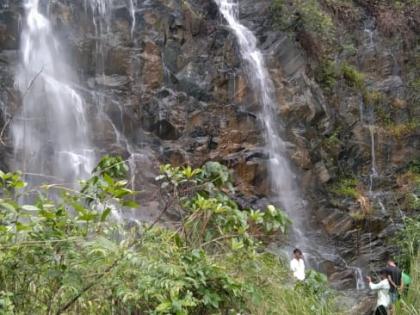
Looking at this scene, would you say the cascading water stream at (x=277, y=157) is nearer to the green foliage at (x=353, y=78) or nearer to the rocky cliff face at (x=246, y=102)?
the rocky cliff face at (x=246, y=102)

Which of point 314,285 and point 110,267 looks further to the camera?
point 314,285

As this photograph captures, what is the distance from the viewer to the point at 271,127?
15188 mm

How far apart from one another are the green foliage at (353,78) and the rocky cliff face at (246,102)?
3 cm

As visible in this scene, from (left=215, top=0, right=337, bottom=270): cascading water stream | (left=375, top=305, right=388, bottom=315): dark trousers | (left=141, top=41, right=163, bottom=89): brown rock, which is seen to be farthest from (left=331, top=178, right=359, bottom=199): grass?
(left=375, top=305, right=388, bottom=315): dark trousers

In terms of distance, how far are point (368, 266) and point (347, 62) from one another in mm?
7862

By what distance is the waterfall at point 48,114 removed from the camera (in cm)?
1277

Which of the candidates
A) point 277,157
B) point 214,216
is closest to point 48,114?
point 277,157

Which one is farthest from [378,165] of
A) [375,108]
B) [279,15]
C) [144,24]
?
[144,24]

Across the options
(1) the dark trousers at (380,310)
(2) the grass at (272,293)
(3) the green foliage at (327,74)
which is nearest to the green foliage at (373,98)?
(3) the green foliage at (327,74)

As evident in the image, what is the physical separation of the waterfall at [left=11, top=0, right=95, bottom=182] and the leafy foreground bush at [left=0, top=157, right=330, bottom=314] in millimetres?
9302

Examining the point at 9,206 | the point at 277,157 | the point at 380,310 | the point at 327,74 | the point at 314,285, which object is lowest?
the point at 277,157

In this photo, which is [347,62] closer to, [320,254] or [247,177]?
[247,177]

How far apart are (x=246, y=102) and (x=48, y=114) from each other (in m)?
5.43

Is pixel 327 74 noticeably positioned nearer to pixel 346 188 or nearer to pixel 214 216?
pixel 346 188
